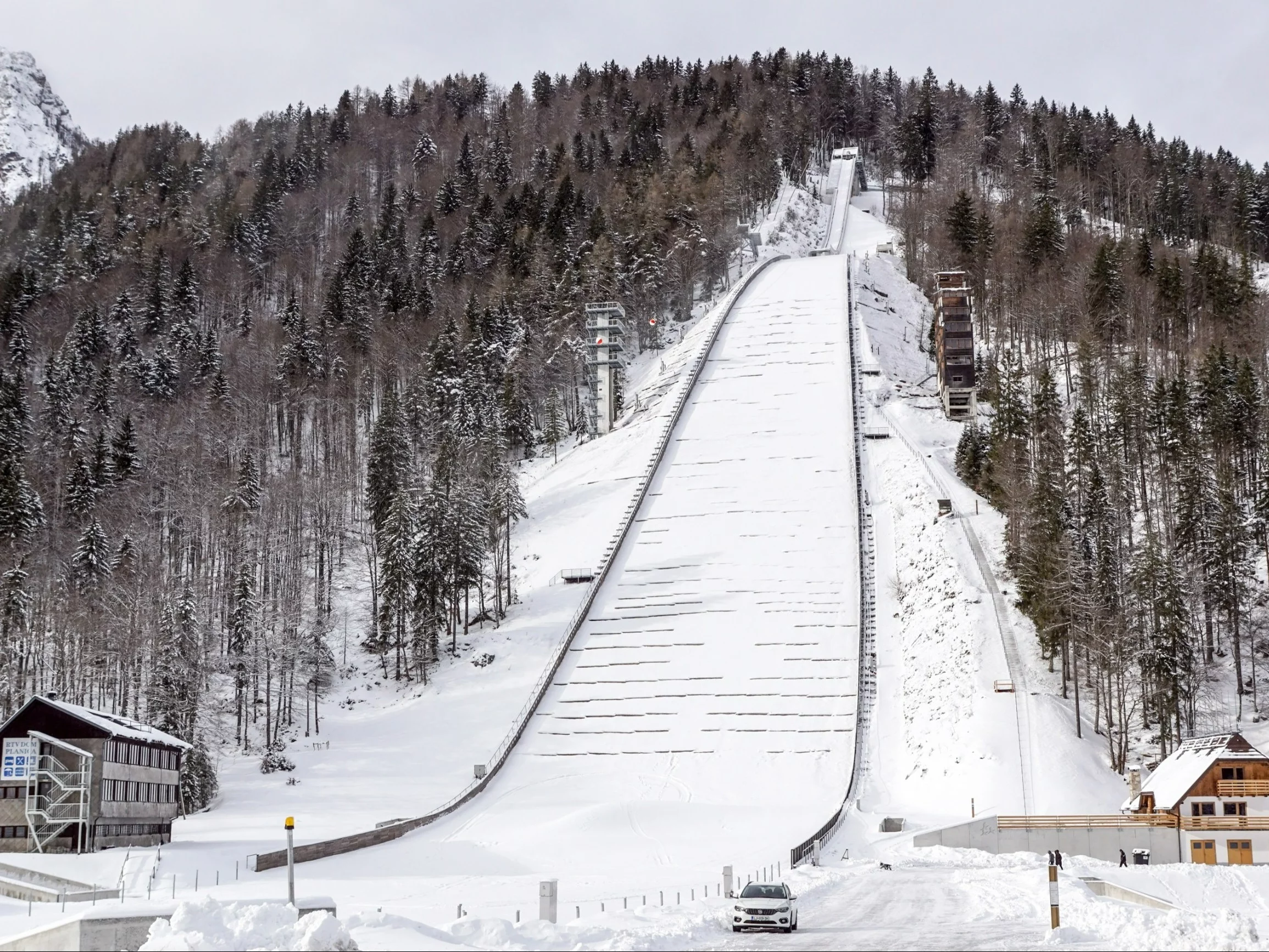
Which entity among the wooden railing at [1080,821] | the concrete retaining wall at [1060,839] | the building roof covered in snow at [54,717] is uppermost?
the building roof covered in snow at [54,717]

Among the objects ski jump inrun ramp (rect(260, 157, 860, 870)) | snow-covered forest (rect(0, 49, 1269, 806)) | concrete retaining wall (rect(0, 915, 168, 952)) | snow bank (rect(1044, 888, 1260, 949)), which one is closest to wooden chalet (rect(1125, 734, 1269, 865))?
snow-covered forest (rect(0, 49, 1269, 806))

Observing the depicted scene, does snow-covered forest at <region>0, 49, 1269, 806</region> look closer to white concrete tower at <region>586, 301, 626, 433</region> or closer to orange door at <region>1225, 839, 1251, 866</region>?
white concrete tower at <region>586, 301, 626, 433</region>

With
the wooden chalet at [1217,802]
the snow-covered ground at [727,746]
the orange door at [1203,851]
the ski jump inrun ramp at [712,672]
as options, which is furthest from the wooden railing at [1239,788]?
the ski jump inrun ramp at [712,672]

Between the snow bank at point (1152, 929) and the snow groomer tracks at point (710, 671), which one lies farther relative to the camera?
the snow groomer tracks at point (710, 671)

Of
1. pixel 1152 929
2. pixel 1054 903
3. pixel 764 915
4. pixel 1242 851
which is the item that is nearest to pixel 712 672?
pixel 1242 851

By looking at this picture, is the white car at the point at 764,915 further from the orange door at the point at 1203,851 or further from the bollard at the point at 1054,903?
the orange door at the point at 1203,851

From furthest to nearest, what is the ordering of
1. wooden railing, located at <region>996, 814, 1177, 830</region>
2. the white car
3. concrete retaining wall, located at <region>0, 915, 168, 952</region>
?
wooden railing, located at <region>996, 814, 1177, 830</region> < the white car < concrete retaining wall, located at <region>0, 915, 168, 952</region>

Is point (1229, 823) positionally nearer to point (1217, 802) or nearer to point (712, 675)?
point (1217, 802)

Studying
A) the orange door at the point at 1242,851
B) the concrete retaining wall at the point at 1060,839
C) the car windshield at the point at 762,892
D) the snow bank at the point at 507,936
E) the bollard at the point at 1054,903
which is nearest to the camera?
the snow bank at the point at 507,936
